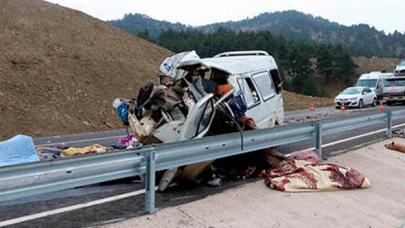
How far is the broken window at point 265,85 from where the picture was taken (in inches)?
412

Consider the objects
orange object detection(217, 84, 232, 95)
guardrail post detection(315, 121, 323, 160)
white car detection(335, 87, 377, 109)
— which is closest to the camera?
orange object detection(217, 84, 232, 95)

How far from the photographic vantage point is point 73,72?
30859mm

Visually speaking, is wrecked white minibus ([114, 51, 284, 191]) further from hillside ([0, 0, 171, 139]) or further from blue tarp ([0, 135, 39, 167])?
hillside ([0, 0, 171, 139])

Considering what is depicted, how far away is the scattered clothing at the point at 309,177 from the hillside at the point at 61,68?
1481 centimetres

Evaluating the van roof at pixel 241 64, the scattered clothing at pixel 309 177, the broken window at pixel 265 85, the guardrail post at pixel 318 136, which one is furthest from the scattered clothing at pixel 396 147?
the scattered clothing at pixel 309 177

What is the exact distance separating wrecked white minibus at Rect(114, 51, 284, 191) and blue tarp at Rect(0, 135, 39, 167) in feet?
5.26

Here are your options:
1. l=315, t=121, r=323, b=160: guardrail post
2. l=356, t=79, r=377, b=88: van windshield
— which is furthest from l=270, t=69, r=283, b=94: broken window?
l=356, t=79, r=377, b=88: van windshield

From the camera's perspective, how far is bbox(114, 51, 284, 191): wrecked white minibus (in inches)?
311

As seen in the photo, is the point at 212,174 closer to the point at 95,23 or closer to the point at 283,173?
the point at 283,173

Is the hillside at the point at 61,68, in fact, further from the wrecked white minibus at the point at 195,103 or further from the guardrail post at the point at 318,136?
the guardrail post at the point at 318,136

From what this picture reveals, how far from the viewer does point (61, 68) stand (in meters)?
30.5

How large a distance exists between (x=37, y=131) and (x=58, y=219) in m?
16.7

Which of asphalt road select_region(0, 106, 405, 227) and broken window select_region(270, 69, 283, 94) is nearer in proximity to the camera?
asphalt road select_region(0, 106, 405, 227)

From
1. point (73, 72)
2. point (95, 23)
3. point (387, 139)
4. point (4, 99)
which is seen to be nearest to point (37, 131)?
point (4, 99)
